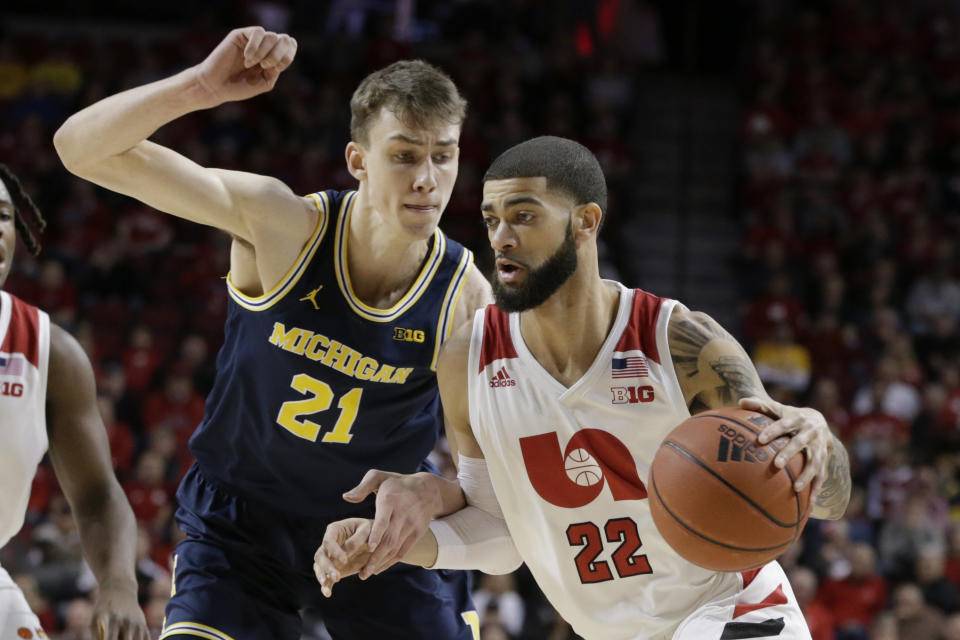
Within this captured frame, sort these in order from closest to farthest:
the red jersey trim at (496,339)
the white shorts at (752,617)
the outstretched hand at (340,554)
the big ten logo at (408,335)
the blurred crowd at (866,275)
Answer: the outstretched hand at (340,554), the white shorts at (752,617), the red jersey trim at (496,339), the big ten logo at (408,335), the blurred crowd at (866,275)

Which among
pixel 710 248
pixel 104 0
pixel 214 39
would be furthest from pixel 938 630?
pixel 104 0

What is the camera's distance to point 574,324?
3484 millimetres

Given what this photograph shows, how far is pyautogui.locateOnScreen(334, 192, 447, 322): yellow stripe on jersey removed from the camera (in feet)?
12.8

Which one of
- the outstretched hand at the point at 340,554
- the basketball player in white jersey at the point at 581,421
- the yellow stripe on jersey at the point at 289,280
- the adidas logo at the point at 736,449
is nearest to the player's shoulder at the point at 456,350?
the basketball player in white jersey at the point at 581,421

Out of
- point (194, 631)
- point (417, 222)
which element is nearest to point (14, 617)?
point (194, 631)

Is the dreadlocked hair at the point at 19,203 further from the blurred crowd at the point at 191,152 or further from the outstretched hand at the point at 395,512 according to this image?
the blurred crowd at the point at 191,152

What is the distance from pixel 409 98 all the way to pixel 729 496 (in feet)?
5.74

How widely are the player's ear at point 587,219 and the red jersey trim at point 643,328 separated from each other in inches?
9.6

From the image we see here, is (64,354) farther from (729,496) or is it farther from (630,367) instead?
(729,496)

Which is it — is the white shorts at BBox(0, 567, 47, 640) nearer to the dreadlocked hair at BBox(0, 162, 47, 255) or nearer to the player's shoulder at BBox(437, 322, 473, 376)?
the dreadlocked hair at BBox(0, 162, 47, 255)

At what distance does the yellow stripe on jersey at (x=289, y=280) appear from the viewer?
3.84 meters

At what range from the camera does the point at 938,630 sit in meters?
8.54

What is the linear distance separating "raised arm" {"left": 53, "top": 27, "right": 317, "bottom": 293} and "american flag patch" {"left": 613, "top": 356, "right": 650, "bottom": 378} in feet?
3.92

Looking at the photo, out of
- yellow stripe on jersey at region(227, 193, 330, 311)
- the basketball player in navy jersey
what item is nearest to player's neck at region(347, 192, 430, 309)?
the basketball player in navy jersey
